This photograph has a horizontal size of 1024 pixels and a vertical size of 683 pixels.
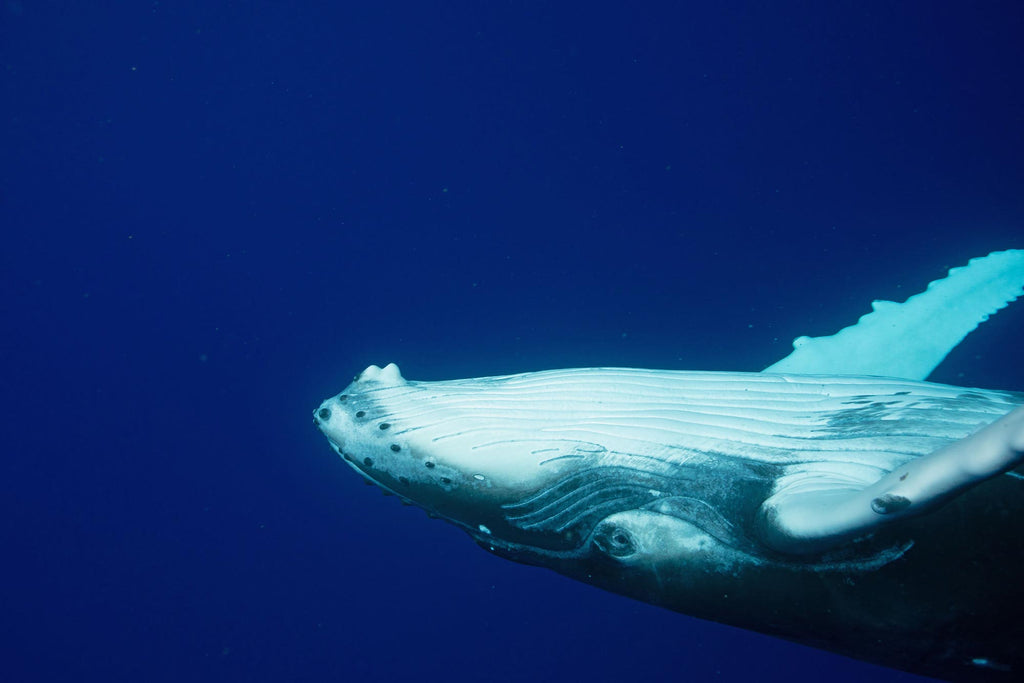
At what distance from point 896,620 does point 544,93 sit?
7.09 metres

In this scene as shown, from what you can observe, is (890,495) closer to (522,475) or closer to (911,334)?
(522,475)

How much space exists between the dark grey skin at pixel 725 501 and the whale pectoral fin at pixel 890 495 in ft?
0.07

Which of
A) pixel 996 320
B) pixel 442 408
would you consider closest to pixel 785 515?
pixel 442 408

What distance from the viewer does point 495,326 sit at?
8.85m

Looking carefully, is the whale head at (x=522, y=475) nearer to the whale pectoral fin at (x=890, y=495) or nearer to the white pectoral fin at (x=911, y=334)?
the whale pectoral fin at (x=890, y=495)

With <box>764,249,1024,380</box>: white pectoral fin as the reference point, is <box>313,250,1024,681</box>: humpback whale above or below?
below

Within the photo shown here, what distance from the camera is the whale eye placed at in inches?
135

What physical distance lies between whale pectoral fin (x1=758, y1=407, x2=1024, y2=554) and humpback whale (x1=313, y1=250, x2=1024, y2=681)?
0.05 feet

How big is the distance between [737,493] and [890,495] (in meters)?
1.08

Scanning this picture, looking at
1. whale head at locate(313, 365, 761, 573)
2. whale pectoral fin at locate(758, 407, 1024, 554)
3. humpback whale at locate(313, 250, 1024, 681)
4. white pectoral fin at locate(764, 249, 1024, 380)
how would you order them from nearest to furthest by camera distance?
1. whale pectoral fin at locate(758, 407, 1024, 554)
2. humpback whale at locate(313, 250, 1024, 681)
3. whale head at locate(313, 365, 761, 573)
4. white pectoral fin at locate(764, 249, 1024, 380)

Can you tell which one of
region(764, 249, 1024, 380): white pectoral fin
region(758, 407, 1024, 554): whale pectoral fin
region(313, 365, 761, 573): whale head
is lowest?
region(758, 407, 1024, 554): whale pectoral fin

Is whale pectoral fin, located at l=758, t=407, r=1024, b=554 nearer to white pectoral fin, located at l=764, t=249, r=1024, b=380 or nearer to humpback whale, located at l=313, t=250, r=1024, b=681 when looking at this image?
humpback whale, located at l=313, t=250, r=1024, b=681

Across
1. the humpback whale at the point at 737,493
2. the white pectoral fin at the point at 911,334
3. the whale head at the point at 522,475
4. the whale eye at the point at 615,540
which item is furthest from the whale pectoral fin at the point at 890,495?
the white pectoral fin at the point at 911,334

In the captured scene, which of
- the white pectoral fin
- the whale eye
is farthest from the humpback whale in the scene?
the white pectoral fin
